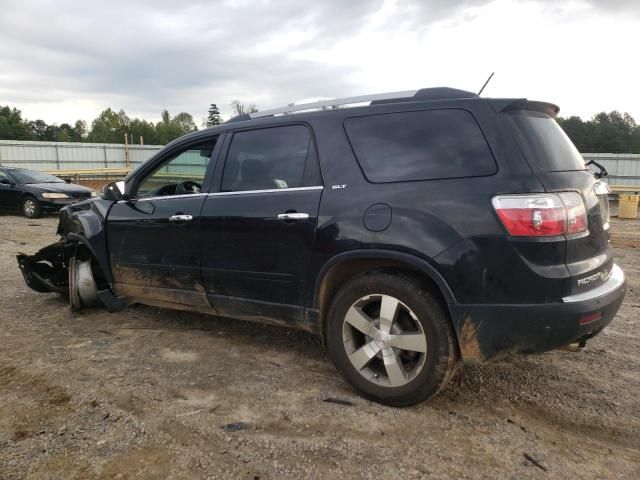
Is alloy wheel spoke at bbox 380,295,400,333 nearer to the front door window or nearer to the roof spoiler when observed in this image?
the roof spoiler

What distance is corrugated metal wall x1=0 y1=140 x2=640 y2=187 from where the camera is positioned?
2291 cm

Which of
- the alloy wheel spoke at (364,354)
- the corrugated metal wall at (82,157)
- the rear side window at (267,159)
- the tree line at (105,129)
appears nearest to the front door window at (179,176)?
the rear side window at (267,159)

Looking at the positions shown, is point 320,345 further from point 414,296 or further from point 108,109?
point 108,109

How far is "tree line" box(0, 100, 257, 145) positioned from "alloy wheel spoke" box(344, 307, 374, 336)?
197ft

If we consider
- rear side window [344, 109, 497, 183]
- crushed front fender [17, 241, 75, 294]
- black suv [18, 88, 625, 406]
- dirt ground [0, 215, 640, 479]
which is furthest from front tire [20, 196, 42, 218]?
Answer: rear side window [344, 109, 497, 183]

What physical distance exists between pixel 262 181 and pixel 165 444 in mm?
1790

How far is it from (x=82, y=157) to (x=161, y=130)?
4645 centimetres

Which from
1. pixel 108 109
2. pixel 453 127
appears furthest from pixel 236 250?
pixel 108 109

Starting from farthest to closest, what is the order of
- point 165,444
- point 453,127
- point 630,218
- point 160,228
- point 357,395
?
point 630,218 < point 160,228 < point 357,395 < point 453,127 < point 165,444

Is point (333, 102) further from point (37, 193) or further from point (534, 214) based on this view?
point (37, 193)

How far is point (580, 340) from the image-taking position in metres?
2.68

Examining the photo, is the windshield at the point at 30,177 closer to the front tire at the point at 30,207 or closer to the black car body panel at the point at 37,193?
the black car body panel at the point at 37,193

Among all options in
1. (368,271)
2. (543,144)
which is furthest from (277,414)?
(543,144)

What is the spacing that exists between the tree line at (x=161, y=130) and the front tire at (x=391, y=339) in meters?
28.5
